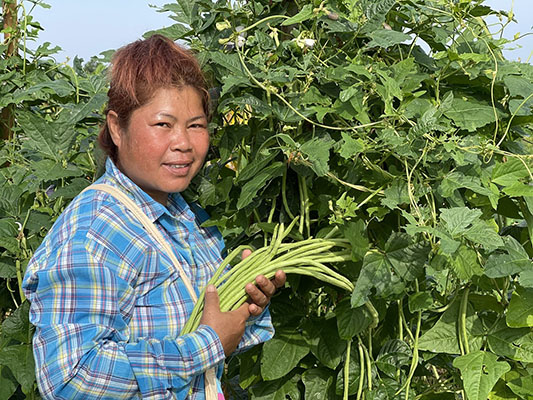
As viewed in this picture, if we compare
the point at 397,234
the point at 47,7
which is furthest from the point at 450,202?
the point at 47,7

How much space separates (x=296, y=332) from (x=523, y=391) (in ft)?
1.59

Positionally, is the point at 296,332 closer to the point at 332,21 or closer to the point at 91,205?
the point at 91,205

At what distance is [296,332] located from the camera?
63.9 inches

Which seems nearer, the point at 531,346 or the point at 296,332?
the point at 531,346

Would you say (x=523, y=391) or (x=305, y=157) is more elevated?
(x=305, y=157)

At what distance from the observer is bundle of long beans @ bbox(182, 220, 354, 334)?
139 cm

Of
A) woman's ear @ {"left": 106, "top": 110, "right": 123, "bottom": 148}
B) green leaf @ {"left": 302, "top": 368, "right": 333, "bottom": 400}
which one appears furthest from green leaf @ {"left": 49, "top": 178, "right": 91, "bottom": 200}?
green leaf @ {"left": 302, "top": 368, "right": 333, "bottom": 400}

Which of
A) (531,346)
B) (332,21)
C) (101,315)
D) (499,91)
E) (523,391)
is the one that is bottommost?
(523,391)

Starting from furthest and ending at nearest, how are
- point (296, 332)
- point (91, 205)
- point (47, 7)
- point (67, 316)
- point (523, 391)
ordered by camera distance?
point (47, 7) → point (296, 332) → point (523, 391) → point (91, 205) → point (67, 316)

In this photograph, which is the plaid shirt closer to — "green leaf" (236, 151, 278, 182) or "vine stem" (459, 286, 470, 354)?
"green leaf" (236, 151, 278, 182)

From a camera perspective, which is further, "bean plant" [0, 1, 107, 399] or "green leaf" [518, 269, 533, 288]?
"bean plant" [0, 1, 107, 399]

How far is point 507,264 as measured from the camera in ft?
4.49

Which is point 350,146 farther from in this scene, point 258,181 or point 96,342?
point 96,342

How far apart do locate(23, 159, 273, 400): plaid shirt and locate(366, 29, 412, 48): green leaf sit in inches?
22.5
